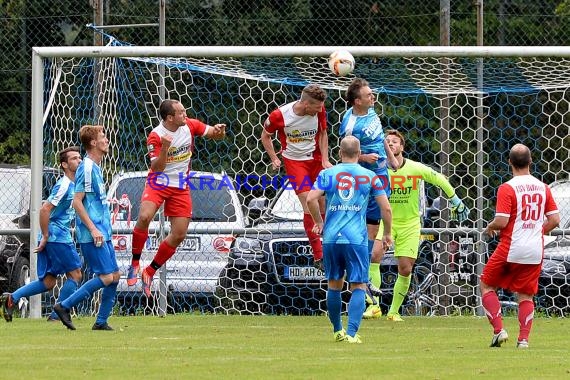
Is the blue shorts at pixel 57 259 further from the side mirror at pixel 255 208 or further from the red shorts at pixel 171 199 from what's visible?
the side mirror at pixel 255 208

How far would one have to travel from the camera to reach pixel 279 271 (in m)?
15.2

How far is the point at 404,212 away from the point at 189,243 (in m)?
3.04

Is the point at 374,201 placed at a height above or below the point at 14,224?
above

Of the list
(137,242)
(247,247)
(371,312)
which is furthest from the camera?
(247,247)

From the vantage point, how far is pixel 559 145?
15.9 meters

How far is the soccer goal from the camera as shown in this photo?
1488 centimetres

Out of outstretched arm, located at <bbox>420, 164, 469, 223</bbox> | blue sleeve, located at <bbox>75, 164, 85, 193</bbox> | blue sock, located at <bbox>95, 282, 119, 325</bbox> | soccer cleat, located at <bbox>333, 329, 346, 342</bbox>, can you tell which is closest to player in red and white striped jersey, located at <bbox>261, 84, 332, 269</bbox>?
outstretched arm, located at <bbox>420, 164, 469, 223</bbox>

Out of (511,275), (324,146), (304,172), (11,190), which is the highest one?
(324,146)

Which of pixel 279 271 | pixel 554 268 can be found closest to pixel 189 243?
pixel 279 271

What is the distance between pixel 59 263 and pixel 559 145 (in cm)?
651

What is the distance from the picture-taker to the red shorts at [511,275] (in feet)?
33.8

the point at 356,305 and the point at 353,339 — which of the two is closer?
the point at 356,305

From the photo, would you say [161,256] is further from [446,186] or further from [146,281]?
[446,186]

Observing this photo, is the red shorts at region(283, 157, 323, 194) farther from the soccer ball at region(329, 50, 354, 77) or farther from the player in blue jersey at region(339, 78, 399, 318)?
the soccer ball at region(329, 50, 354, 77)
